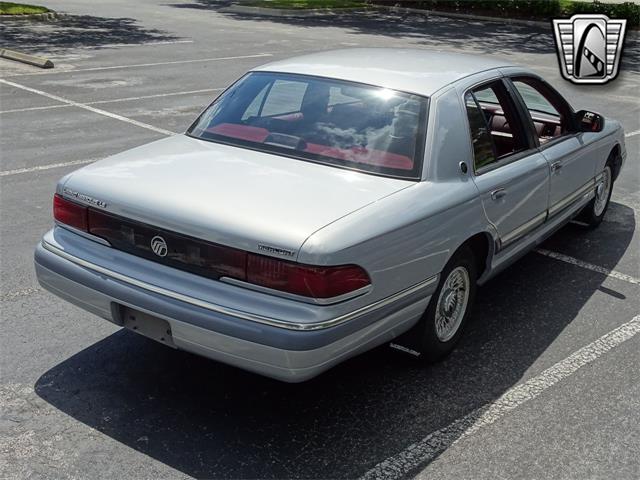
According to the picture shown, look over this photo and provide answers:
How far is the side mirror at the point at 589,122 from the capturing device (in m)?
6.32

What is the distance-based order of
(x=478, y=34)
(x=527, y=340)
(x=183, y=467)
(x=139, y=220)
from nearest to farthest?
(x=183, y=467), (x=139, y=220), (x=527, y=340), (x=478, y=34)

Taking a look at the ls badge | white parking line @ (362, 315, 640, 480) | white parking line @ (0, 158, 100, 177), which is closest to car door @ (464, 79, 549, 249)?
white parking line @ (362, 315, 640, 480)

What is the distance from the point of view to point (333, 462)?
3781 millimetres

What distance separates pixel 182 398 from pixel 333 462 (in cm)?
92

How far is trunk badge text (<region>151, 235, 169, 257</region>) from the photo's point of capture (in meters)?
3.89

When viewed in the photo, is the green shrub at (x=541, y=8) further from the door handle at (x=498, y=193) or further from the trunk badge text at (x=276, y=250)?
the trunk badge text at (x=276, y=250)

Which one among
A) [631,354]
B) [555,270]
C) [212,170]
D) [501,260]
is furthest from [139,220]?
[555,270]

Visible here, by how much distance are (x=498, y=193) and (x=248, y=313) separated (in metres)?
1.94

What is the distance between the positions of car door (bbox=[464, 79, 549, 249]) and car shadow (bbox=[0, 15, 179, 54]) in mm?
13439

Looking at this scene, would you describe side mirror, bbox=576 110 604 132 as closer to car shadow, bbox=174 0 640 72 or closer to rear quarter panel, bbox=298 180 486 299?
rear quarter panel, bbox=298 180 486 299

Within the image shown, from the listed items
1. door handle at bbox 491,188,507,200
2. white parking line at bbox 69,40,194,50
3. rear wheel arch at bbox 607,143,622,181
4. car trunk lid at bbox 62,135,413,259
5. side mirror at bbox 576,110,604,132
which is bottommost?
white parking line at bbox 69,40,194,50

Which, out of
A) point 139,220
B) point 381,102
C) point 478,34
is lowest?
point 478,34

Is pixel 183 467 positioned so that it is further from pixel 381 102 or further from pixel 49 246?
pixel 381 102

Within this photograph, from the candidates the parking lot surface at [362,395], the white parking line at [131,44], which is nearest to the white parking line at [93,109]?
the parking lot surface at [362,395]
